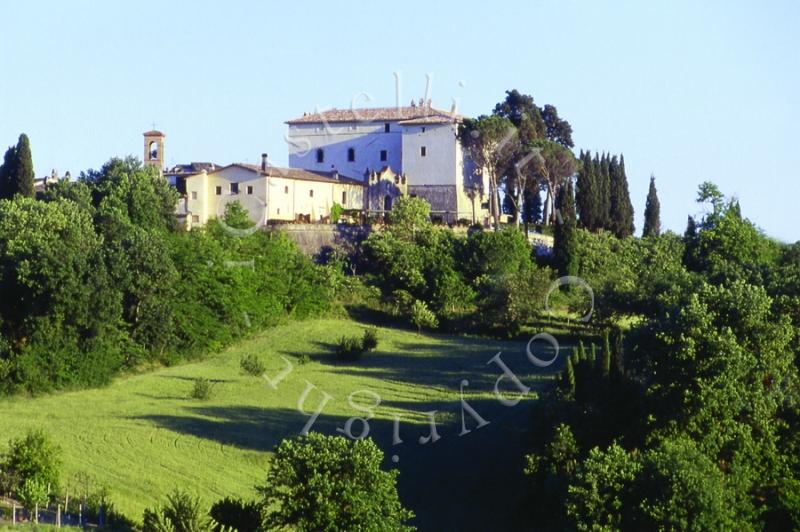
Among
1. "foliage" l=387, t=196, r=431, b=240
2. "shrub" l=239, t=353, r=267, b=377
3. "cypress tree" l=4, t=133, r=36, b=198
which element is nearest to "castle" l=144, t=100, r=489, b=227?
"foliage" l=387, t=196, r=431, b=240

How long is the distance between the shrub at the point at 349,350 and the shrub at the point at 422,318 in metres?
4.70

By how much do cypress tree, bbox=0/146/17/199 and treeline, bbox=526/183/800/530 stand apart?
2773 centimetres

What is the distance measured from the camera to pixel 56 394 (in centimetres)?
3750

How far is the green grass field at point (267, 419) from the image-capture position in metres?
28.3

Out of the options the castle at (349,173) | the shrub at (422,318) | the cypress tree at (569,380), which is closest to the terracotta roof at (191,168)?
the castle at (349,173)

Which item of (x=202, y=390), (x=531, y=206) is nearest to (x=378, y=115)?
(x=531, y=206)

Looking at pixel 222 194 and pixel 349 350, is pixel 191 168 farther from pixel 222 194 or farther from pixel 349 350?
pixel 349 350

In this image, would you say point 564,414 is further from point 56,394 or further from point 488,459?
point 56,394

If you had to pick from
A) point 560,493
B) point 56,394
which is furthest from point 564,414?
point 56,394

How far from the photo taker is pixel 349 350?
139 ft

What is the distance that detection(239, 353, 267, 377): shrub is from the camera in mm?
39406

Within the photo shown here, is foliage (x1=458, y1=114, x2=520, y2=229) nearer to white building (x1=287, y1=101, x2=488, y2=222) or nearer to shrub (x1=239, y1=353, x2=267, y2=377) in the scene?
white building (x1=287, y1=101, x2=488, y2=222)

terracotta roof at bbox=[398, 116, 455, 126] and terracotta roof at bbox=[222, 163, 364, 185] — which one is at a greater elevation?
terracotta roof at bbox=[398, 116, 455, 126]

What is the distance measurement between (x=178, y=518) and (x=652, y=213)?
4172cm
